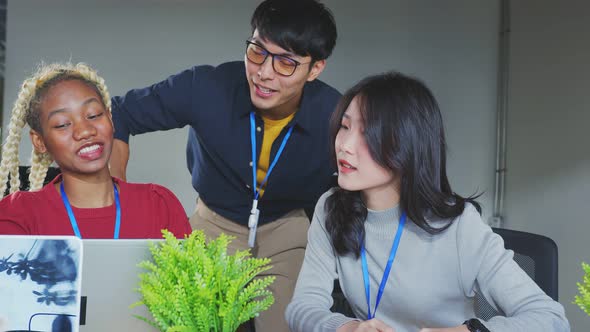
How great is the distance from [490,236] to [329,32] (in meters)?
0.98

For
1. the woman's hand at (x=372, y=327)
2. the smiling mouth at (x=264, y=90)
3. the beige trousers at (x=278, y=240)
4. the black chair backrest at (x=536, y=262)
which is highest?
the smiling mouth at (x=264, y=90)

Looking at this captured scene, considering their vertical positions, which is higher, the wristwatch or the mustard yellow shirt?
the mustard yellow shirt

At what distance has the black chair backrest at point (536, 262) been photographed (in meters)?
1.72

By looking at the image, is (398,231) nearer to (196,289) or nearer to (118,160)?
(196,289)

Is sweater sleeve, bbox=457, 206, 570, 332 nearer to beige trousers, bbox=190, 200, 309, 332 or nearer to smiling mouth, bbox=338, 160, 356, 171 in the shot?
smiling mouth, bbox=338, 160, 356, 171

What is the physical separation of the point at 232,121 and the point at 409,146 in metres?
0.99

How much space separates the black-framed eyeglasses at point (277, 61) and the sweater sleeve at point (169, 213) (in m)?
0.53

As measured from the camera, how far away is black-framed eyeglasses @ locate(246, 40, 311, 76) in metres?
2.15

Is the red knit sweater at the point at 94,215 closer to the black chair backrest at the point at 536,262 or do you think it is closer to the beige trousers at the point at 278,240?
the beige trousers at the point at 278,240

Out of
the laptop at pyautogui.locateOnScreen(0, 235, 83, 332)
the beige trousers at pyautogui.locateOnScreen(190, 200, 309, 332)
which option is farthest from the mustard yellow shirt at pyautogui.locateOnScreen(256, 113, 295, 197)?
the laptop at pyautogui.locateOnScreen(0, 235, 83, 332)

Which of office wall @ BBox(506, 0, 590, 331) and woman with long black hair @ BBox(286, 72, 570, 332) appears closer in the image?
woman with long black hair @ BBox(286, 72, 570, 332)

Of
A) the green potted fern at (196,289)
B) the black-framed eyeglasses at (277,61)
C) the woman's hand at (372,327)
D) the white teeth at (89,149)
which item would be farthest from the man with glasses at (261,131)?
the green potted fern at (196,289)

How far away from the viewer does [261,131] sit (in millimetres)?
2387

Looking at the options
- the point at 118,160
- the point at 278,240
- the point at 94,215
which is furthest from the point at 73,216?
the point at 278,240
